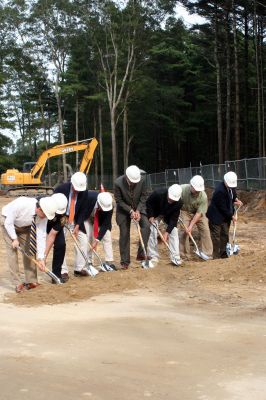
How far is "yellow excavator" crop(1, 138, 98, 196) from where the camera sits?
28.9 m

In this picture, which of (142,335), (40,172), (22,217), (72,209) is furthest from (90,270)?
(40,172)

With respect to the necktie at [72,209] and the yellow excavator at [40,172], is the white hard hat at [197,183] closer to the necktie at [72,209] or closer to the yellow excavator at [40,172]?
the necktie at [72,209]

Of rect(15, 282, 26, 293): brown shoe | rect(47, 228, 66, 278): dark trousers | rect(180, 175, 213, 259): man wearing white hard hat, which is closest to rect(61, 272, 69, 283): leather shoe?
rect(47, 228, 66, 278): dark trousers

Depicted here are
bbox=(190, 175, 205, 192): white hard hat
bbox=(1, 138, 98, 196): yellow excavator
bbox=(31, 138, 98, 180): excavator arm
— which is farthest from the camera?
bbox=(1, 138, 98, 196): yellow excavator

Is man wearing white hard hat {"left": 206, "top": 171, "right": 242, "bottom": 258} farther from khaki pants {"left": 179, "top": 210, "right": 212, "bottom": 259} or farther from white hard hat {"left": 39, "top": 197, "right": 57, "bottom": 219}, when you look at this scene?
white hard hat {"left": 39, "top": 197, "right": 57, "bottom": 219}

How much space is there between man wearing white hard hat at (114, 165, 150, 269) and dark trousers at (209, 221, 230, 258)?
1416 mm

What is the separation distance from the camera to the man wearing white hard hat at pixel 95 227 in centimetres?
982

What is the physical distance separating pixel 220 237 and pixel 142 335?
5.51 meters

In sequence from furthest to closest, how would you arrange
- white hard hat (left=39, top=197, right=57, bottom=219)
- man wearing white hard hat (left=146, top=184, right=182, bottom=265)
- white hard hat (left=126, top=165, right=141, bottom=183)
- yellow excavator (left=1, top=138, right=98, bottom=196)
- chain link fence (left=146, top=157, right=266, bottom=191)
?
yellow excavator (left=1, top=138, right=98, bottom=196) → chain link fence (left=146, top=157, right=266, bottom=191) → man wearing white hard hat (left=146, top=184, right=182, bottom=265) → white hard hat (left=126, top=165, right=141, bottom=183) → white hard hat (left=39, top=197, right=57, bottom=219)

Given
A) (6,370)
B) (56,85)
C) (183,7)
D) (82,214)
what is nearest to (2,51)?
(56,85)

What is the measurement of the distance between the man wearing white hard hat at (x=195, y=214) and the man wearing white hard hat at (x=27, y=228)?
3.61 metres

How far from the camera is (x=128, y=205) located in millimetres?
10555

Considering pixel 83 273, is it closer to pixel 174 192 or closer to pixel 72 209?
pixel 72 209

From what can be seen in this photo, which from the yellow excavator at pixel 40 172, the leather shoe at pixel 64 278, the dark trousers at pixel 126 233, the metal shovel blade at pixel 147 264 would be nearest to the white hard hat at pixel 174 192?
the dark trousers at pixel 126 233
